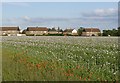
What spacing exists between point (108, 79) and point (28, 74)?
298 cm

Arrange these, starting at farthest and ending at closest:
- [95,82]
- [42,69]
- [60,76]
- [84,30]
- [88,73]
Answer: [84,30] → [42,69] → [88,73] → [60,76] → [95,82]

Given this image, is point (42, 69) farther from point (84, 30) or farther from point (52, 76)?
point (84, 30)

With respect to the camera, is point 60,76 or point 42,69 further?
point 42,69

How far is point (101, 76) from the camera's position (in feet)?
31.5

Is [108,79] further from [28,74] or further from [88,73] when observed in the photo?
[28,74]

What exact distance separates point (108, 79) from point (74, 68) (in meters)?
2.10

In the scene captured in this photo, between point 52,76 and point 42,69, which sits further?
point 42,69

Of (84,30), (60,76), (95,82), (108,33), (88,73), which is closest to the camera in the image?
(95,82)

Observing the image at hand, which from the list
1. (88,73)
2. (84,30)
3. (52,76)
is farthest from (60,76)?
(84,30)

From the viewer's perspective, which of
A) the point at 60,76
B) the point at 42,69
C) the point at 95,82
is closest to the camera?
the point at 95,82

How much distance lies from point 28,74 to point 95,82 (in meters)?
2.71

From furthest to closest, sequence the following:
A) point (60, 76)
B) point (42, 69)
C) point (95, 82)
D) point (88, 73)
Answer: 1. point (42, 69)
2. point (88, 73)
3. point (60, 76)
4. point (95, 82)

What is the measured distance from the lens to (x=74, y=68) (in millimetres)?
11031

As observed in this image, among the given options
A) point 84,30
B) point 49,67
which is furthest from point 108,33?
point 49,67
